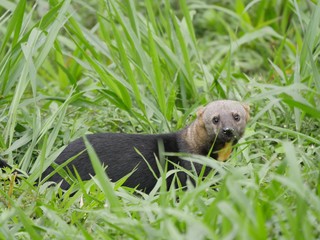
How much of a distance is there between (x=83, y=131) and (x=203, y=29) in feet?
12.0

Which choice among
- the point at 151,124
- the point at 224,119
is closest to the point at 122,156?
the point at 151,124

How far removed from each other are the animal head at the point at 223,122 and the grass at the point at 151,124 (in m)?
0.11

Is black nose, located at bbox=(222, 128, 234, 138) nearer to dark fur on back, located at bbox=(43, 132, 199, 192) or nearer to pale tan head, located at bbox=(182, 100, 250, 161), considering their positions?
pale tan head, located at bbox=(182, 100, 250, 161)

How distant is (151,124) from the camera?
20.2 ft

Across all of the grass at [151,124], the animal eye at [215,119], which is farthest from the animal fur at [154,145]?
the grass at [151,124]

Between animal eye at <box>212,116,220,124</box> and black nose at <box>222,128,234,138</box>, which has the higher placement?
animal eye at <box>212,116,220,124</box>

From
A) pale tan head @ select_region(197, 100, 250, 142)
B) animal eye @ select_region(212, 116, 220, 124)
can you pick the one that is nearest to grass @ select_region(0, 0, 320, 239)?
pale tan head @ select_region(197, 100, 250, 142)

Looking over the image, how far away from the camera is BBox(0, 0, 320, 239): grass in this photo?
381cm

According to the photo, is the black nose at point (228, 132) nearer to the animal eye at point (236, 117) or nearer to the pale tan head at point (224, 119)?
the pale tan head at point (224, 119)

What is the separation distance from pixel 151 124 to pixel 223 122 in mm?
589

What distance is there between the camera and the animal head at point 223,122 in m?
5.75

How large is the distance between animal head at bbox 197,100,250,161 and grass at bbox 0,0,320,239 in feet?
0.36

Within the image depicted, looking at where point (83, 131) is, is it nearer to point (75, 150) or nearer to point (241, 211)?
point (75, 150)

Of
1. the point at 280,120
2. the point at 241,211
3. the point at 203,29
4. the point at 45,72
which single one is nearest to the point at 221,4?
the point at 203,29
